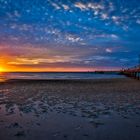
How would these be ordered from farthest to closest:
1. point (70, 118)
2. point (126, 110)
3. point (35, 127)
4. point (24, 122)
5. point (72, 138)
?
point (126, 110) < point (70, 118) < point (24, 122) < point (35, 127) < point (72, 138)

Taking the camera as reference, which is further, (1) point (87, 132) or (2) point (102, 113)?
(2) point (102, 113)

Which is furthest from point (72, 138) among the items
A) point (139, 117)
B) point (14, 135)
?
point (139, 117)

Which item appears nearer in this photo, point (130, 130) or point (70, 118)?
point (130, 130)

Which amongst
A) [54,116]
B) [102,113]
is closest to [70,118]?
[54,116]

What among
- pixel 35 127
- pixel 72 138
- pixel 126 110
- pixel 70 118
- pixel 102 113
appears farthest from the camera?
pixel 126 110

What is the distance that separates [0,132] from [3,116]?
3.43m

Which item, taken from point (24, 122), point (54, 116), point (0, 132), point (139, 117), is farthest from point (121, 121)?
point (0, 132)

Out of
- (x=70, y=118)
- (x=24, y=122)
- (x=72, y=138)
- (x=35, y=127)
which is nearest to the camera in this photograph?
(x=72, y=138)

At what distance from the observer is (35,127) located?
10.1m

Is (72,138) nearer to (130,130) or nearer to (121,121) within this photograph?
(130,130)

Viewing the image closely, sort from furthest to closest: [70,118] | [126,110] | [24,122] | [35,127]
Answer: [126,110] < [70,118] < [24,122] < [35,127]

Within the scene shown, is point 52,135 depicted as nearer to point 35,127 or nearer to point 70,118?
point 35,127

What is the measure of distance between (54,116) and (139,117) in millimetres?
4108

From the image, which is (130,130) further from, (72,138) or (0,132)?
(0,132)
